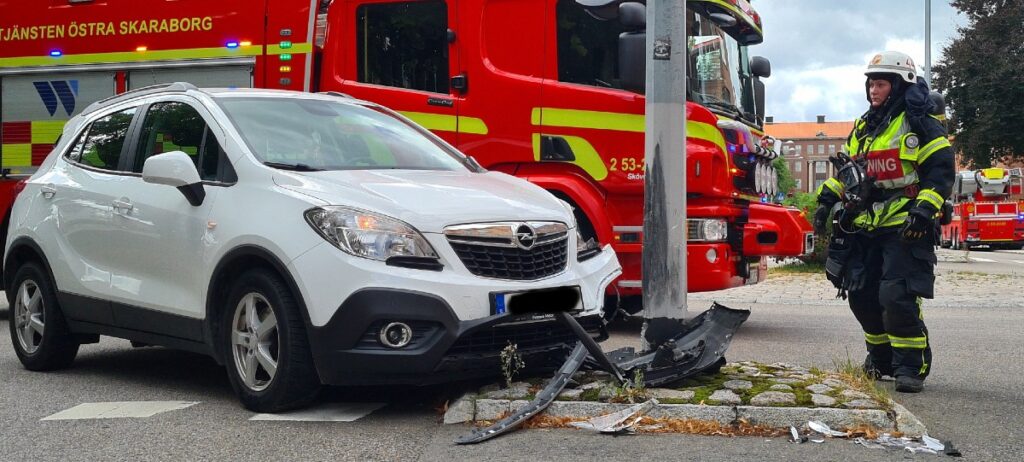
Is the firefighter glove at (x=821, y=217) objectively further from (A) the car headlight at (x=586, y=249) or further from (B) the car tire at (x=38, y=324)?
(B) the car tire at (x=38, y=324)

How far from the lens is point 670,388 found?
5.23m

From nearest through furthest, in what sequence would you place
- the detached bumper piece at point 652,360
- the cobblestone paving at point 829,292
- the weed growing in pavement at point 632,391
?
the detached bumper piece at point 652,360
the weed growing in pavement at point 632,391
the cobblestone paving at point 829,292

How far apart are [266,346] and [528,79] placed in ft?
12.5

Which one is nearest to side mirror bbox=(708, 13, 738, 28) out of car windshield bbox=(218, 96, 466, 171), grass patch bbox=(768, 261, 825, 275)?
car windshield bbox=(218, 96, 466, 171)

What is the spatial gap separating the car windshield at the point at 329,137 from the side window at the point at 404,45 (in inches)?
84.0

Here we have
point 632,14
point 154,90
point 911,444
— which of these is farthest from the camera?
point 632,14

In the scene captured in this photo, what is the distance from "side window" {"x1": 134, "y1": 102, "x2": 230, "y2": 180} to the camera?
5.77 m

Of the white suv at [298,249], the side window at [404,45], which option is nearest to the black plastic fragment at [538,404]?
the white suv at [298,249]

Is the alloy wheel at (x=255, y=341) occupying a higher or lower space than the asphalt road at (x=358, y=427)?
higher

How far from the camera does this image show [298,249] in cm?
503

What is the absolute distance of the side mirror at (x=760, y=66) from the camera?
991 centimetres

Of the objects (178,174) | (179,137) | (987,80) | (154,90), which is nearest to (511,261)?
(178,174)

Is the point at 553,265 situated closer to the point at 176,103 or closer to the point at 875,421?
the point at 875,421

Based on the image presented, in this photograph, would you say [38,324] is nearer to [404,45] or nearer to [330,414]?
[330,414]
